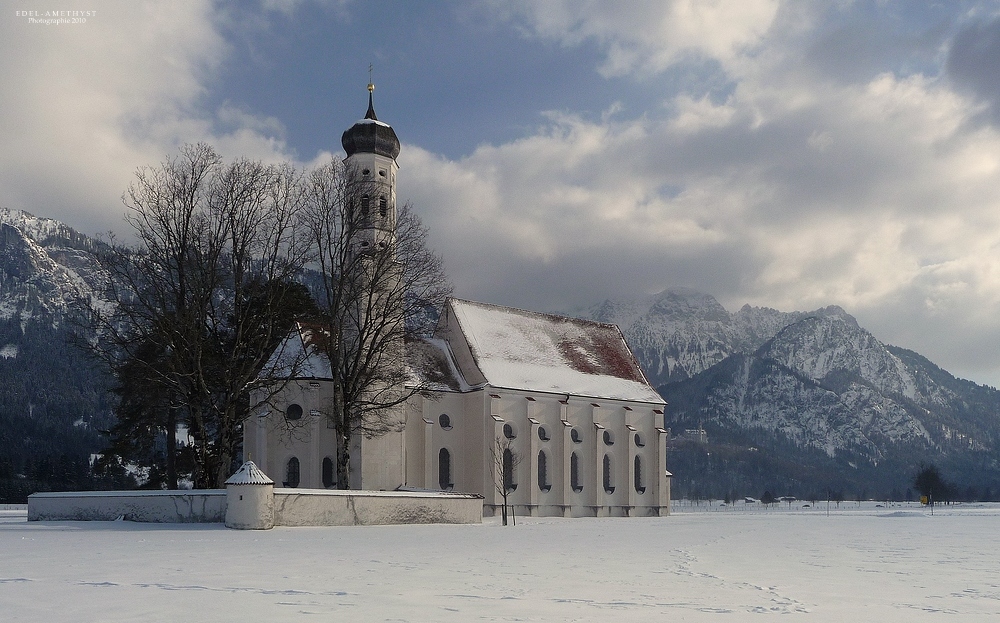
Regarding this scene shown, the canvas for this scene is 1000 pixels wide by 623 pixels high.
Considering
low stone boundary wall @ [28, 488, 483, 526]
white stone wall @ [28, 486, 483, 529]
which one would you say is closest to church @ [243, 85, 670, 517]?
low stone boundary wall @ [28, 488, 483, 526]

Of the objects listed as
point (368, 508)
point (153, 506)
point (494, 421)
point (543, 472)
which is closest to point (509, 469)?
point (494, 421)

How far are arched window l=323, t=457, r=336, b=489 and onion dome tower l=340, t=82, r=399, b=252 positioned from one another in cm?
1133

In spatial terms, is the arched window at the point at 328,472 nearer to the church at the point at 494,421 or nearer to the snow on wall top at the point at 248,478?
the church at the point at 494,421

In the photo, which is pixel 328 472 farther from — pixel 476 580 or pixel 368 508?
pixel 476 580

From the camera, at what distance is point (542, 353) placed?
194ft

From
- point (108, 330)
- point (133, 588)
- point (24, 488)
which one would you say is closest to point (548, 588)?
point (133, 588)

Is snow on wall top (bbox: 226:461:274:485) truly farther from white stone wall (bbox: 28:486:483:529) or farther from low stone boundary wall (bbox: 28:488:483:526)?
low stone boundary wall (bbox: 28:488:483:526)

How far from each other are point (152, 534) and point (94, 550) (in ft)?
21.7

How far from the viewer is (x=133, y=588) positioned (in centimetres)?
1330

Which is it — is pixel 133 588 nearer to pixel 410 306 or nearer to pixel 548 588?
pixel 548 588

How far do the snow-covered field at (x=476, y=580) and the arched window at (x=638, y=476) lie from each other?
3527 centimetres

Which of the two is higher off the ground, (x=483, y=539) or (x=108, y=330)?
(x=108, y=330)

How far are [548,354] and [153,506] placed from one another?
31.2 metres

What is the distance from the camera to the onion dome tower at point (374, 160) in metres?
49.9
